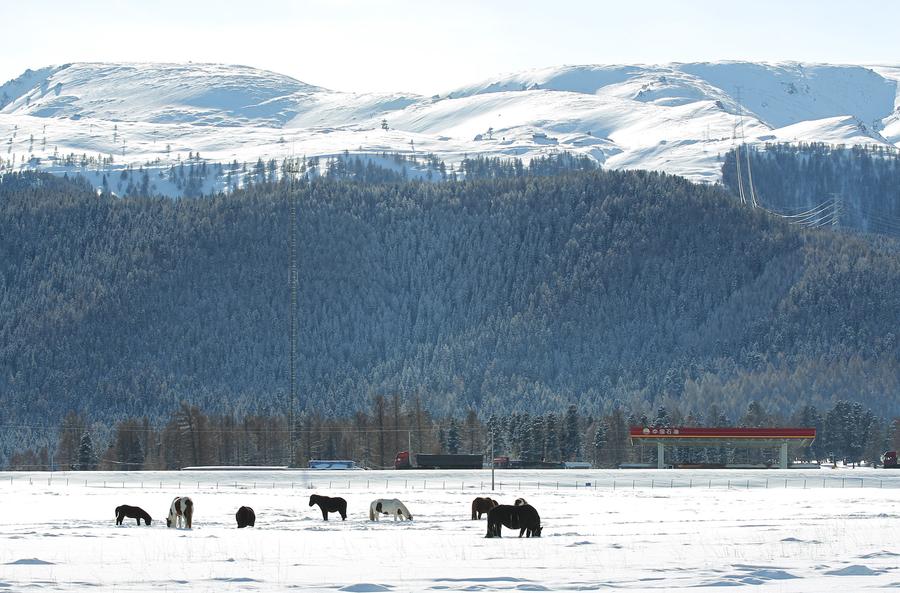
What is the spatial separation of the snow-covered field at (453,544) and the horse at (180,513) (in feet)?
1.50

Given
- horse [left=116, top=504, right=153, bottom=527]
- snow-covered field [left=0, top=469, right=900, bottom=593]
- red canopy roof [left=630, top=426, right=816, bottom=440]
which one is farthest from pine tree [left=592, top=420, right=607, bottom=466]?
horse [left=116, top=504, right=153, bottom=527]

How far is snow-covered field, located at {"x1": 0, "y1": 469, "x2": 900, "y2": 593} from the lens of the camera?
4078 centimetres

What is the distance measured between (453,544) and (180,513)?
12.0m

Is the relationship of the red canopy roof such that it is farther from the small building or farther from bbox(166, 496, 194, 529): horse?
bbox(166, 496, 194, 529): horse

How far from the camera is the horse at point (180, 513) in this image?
58.1 metres

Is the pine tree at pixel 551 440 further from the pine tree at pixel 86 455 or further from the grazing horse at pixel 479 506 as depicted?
the grazing horse at pixel 479 506

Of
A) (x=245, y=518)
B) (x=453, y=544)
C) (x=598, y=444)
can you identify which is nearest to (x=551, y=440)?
(x=598, y=444)

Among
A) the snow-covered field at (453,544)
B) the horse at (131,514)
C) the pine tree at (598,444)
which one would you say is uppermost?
the horse at (131,514)

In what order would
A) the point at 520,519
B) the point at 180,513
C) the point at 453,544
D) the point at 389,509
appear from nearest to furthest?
the point at 453,544, the point at 520,519, the point at 180,513, the point at 389,509

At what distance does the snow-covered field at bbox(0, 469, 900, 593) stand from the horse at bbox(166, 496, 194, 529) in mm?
456

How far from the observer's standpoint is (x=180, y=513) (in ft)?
192

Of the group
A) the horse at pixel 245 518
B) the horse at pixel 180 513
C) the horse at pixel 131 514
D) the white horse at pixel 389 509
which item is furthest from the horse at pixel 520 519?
the horse at pixel 131 514

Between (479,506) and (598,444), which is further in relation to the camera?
(598,444)

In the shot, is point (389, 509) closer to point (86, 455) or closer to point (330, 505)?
point (330, 505)
